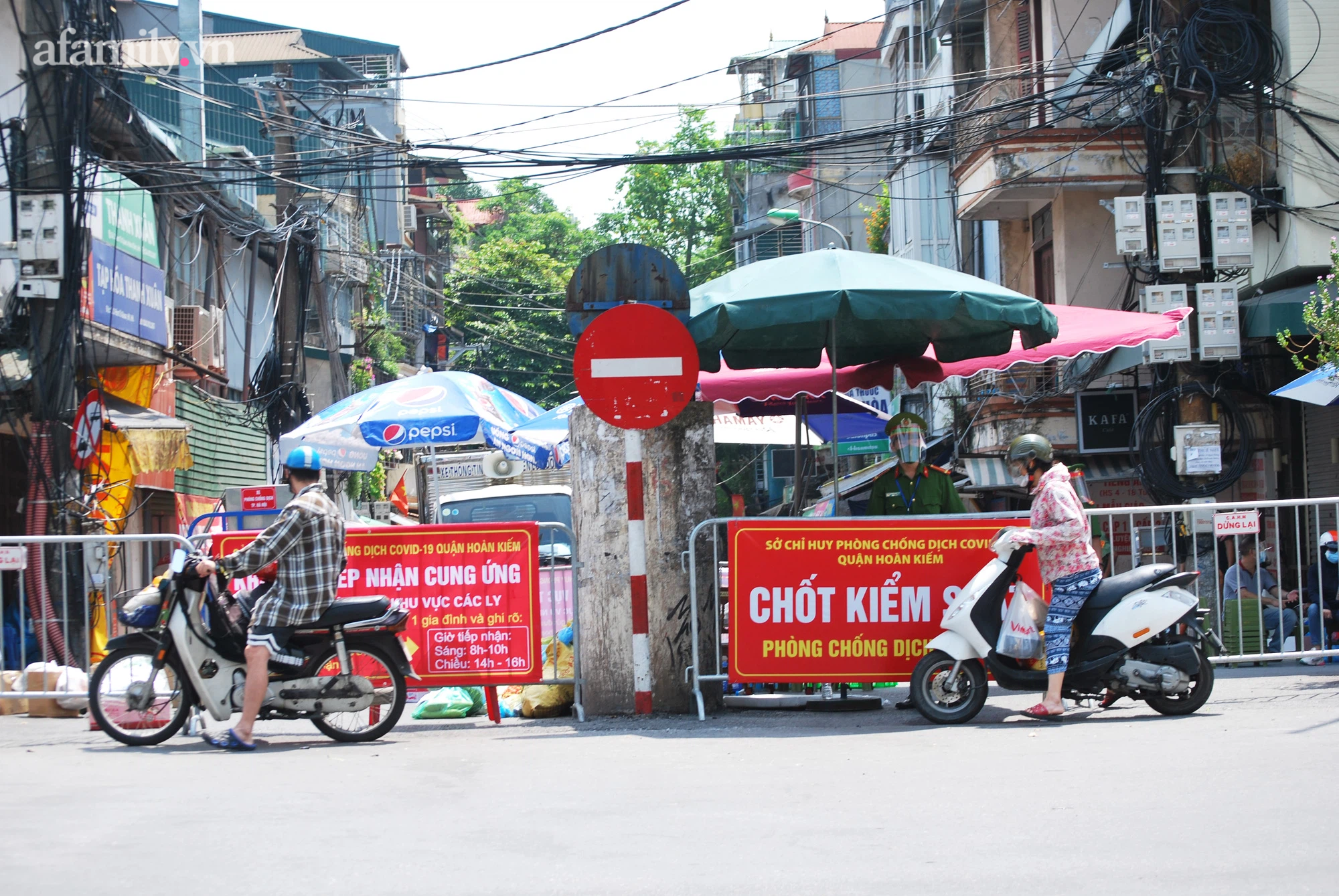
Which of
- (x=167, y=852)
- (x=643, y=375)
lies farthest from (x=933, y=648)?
(x=167, y=852)

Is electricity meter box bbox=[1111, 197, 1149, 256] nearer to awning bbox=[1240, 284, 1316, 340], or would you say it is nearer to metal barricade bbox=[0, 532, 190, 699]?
awning bbox=[1240, 284, 1316, 340]

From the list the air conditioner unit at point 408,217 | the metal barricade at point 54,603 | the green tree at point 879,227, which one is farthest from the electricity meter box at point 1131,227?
the air conditioner unit at point 408,217

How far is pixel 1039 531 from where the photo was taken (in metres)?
8.02

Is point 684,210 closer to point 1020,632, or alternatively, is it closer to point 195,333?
point 195,333

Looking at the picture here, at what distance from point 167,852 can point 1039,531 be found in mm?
5261

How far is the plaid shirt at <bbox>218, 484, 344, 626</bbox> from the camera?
25.0 feet

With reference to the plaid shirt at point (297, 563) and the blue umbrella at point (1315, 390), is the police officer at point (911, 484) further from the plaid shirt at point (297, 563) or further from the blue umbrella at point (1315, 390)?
the blue umbrella at point (1315, 390)

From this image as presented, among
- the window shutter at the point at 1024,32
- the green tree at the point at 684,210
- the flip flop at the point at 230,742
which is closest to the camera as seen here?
the flip flop at the point at 230,742

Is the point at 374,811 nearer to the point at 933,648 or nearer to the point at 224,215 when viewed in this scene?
the point at 933,648

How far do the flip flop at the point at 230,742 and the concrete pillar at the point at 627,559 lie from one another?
2196 mm

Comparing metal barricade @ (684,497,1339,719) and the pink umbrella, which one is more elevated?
the pink umbrella

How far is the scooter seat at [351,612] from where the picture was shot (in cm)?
779

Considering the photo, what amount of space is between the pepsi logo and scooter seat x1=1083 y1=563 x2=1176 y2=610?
894cm

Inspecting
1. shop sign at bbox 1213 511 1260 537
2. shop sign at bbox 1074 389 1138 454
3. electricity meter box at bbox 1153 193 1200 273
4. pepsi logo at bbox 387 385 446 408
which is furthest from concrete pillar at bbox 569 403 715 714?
shop sign at bbox 1074 389 1138 454
